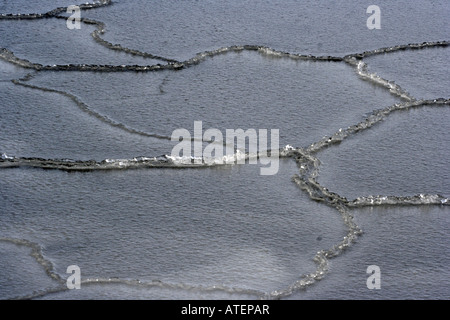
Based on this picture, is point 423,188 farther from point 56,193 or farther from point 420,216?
point 56,193

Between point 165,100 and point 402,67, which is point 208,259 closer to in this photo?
point 165,100

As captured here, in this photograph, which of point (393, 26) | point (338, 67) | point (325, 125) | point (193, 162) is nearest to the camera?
point (193, 162)

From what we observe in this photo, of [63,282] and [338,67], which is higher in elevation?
[338,67]

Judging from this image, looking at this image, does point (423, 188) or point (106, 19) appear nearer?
point (423, 188)

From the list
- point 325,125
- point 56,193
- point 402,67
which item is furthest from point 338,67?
point 56,193
